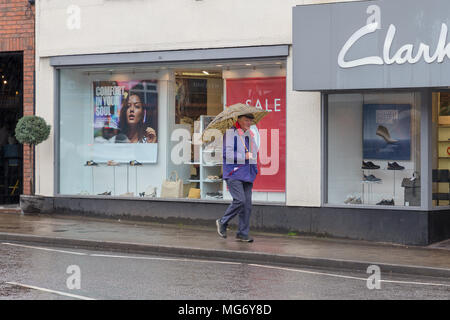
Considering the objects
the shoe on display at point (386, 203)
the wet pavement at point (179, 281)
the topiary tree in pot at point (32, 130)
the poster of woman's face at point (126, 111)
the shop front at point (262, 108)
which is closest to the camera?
the wet pavement at point (179, 281)

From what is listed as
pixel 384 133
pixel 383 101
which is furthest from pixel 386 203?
pixel 383 101

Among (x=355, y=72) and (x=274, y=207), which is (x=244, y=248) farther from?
(x=355, y=72)

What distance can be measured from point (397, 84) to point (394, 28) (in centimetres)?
89

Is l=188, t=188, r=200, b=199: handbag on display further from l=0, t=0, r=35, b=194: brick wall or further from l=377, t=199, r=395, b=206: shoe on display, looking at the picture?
l=0, t=0, r=35, b=194: brick wall

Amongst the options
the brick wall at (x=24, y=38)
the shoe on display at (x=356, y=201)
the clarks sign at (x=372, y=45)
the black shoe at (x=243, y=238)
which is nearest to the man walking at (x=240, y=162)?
the black shoe at (x=243, y=238)

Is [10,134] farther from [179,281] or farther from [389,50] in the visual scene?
[179,281]

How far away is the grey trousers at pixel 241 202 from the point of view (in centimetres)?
1274

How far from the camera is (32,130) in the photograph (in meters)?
16.0

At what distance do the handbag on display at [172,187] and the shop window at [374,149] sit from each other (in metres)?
3.16

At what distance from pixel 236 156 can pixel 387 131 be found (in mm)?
2981

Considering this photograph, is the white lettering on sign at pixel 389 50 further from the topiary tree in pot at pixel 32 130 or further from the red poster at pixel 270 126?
the topiary tree in pot at pixel 32 130

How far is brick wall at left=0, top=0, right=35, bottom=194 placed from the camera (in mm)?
17094

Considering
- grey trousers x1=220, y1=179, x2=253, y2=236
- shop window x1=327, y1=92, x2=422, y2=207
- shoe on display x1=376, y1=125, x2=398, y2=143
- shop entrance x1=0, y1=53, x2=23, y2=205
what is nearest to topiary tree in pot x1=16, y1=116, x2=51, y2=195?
shop entrance x1=0, y1=53, x2=23, y2=205

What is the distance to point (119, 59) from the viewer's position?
16047mm
